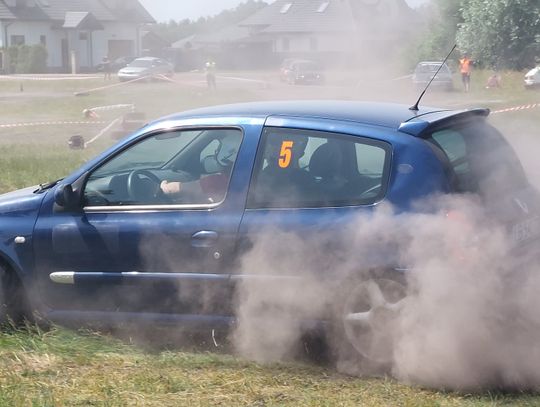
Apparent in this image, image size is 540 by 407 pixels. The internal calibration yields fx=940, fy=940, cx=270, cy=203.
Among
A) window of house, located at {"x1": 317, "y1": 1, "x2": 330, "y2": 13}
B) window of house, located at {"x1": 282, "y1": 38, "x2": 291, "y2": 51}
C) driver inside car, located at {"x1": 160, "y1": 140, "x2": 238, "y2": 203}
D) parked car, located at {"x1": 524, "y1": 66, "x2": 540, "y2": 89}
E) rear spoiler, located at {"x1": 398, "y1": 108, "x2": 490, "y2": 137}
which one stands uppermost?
window of house, located at {"x1": 317, "y1": 1, "x2": 330, "y2": 13}

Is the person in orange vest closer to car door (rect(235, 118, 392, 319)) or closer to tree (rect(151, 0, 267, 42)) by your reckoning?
tree (rect(151, 0, 267, 42))

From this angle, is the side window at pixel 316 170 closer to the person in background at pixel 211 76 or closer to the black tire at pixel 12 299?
the black tire at pixel 12 299

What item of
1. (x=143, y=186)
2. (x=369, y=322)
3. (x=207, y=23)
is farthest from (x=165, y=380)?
(x=207, y=23)

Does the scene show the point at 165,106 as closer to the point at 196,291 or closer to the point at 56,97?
the point at 56,97

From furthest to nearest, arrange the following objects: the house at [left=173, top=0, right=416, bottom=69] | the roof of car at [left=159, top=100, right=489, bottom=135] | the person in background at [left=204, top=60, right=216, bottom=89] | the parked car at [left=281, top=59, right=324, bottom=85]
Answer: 1. the parked car at [left=281, top=59, right=324, bottom=85]
2. the person in background at [left=204, top=60, right=216, bottom=89]
3. the house at [left=173, top=0, right=416, bottom=69]
4. the roof of car at [left=159, top=100, right=489, bottom=135]

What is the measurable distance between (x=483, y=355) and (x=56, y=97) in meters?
32.6

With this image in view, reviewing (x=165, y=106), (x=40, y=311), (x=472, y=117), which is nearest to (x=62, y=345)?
(x=40, y=311)

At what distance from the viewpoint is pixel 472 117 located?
5.69 meters

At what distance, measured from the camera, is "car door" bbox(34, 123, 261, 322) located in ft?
17.6

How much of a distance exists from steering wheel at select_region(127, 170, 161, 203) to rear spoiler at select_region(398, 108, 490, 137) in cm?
154

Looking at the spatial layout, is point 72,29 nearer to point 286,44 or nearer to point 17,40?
point 17,40

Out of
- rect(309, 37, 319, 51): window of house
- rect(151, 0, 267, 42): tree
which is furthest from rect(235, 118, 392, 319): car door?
rect(151, 0, 267, 42): tree

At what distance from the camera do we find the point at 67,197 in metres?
5.70

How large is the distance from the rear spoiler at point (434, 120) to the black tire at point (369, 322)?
82 cm
